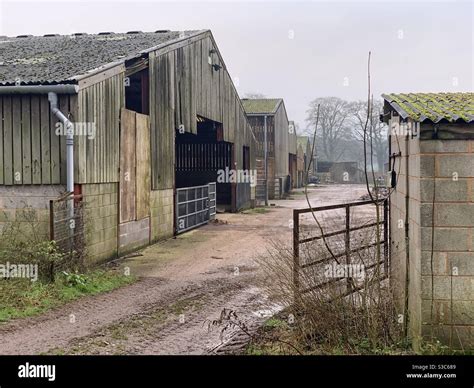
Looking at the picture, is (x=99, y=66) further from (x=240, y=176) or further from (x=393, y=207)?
(x=240, y=176)

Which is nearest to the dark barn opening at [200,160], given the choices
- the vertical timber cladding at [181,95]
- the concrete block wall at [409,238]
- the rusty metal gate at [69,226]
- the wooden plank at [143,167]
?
the vertical timber cladding at [181,95]

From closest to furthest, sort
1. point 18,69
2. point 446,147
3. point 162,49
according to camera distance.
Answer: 1. point 446,147
2. point 18,69
3. point 162,49

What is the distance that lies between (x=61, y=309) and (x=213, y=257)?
5.74 meters

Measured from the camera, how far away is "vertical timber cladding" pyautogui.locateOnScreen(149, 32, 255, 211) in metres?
15.2

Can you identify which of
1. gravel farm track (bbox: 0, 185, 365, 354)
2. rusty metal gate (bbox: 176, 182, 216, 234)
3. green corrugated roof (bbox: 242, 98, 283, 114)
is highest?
green corrugated roof (bbox: 242, 98, 283, 114)

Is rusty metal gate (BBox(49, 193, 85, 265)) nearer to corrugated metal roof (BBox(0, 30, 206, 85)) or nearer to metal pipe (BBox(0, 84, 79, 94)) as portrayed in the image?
metal pipe (BBox(0, 84, 79, 94))

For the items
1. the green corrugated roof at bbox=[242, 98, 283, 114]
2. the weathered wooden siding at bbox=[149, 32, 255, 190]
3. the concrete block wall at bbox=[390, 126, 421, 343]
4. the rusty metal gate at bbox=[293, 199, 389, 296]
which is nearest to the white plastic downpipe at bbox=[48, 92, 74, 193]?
the weathered wooden siding at bbox=[149, 32, 255, 190]

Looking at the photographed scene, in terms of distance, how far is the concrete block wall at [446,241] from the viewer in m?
5.54

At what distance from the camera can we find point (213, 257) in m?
13.5

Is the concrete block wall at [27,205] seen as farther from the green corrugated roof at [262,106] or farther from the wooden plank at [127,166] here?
the green corrugated roof at [262,106]

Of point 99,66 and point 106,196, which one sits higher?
point 99,66

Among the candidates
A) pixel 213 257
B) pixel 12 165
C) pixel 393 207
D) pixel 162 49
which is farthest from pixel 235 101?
pixel 393 207

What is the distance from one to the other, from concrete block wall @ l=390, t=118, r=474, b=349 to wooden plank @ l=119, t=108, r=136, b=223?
868cm
